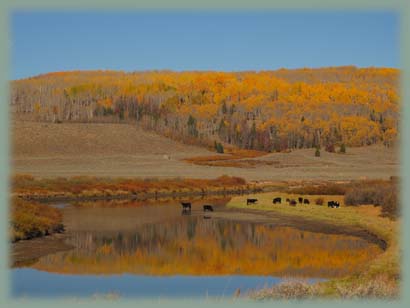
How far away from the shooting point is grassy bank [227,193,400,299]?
1117cm

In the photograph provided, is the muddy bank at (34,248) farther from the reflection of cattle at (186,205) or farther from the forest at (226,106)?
the forest at (226,106)

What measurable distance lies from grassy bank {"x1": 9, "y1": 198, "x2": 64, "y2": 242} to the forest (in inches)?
2960

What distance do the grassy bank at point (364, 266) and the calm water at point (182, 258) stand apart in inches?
39.2

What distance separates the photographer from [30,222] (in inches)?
835

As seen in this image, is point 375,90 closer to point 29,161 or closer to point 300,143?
point 300,143

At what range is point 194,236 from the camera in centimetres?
2297

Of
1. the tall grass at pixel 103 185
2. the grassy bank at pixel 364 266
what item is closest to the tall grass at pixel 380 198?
the grassy bank at pixel 364 266

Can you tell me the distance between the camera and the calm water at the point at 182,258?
47.3 ft

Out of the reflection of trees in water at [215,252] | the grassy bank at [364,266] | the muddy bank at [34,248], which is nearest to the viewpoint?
the grassy bank at [364,266]

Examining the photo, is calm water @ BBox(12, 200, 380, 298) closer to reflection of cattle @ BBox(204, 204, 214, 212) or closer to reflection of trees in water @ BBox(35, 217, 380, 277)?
reflection of trees in water @ BBox(35, 217, 380, 277)

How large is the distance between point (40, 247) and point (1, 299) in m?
9.98

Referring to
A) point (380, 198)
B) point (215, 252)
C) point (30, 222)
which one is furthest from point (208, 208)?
point (30, 222)

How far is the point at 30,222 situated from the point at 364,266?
1178cm

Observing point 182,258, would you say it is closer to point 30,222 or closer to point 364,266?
point 364,266
